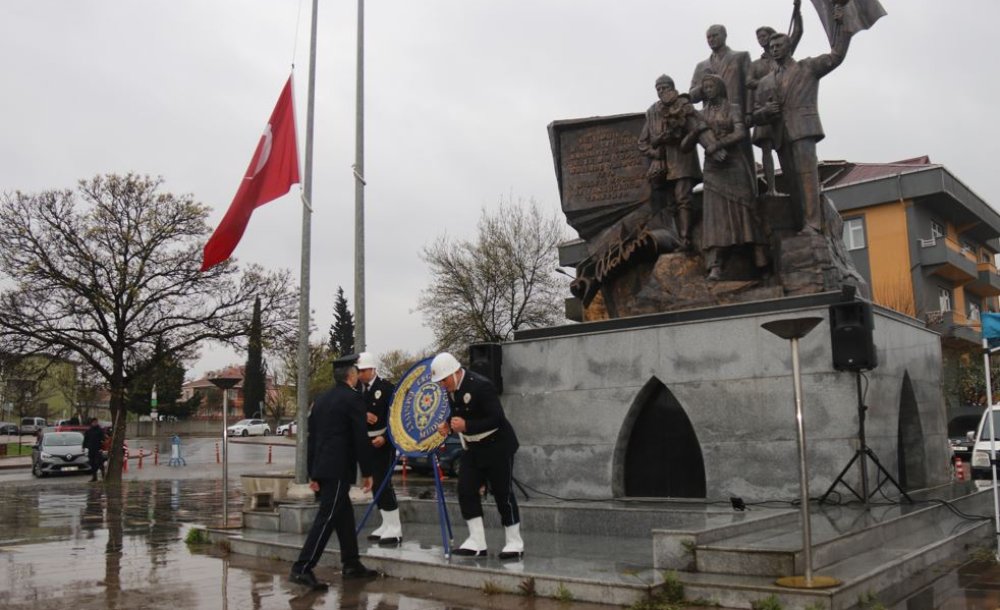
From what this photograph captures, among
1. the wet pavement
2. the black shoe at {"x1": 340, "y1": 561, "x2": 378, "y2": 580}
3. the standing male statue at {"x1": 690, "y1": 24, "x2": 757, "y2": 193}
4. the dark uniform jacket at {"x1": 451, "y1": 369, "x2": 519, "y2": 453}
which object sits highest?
the standing male statue at {"x1": 690, "y1": 24, "x2": 757, "y2": 193}

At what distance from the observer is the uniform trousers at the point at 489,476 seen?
Answer: 814cm

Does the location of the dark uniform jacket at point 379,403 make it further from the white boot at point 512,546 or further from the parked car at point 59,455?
the parked car at point 59,455

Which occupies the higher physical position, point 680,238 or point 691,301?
point 680,238

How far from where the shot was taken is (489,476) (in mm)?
8258

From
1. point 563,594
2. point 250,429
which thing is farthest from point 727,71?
point 250,429

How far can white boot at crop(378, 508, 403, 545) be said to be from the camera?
9.39 m

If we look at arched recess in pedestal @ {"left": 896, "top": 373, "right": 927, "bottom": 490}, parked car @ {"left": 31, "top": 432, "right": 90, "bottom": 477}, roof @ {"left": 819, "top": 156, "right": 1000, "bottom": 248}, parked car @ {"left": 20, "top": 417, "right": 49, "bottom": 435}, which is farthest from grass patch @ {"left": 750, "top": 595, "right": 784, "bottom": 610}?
parked car @ {"left": 20, "top": 417, "right": 49, "bottom": 435}

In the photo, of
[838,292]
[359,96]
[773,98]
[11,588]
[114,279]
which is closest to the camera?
[11,588]

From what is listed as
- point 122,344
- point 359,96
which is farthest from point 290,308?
point 359,96

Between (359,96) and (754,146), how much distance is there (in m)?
8.12

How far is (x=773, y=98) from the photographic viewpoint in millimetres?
11641

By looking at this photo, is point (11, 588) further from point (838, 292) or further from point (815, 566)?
point (838, 292)

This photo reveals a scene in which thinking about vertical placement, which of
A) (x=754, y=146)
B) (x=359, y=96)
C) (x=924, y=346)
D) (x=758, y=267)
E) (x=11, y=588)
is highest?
(x=359, y=96)

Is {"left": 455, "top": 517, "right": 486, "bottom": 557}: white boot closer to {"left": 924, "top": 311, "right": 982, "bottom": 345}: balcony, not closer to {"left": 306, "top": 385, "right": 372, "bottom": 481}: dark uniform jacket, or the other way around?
{"left": 306, "top": 385, "right": 372, "bottom": 481}: dark uniform jacket
